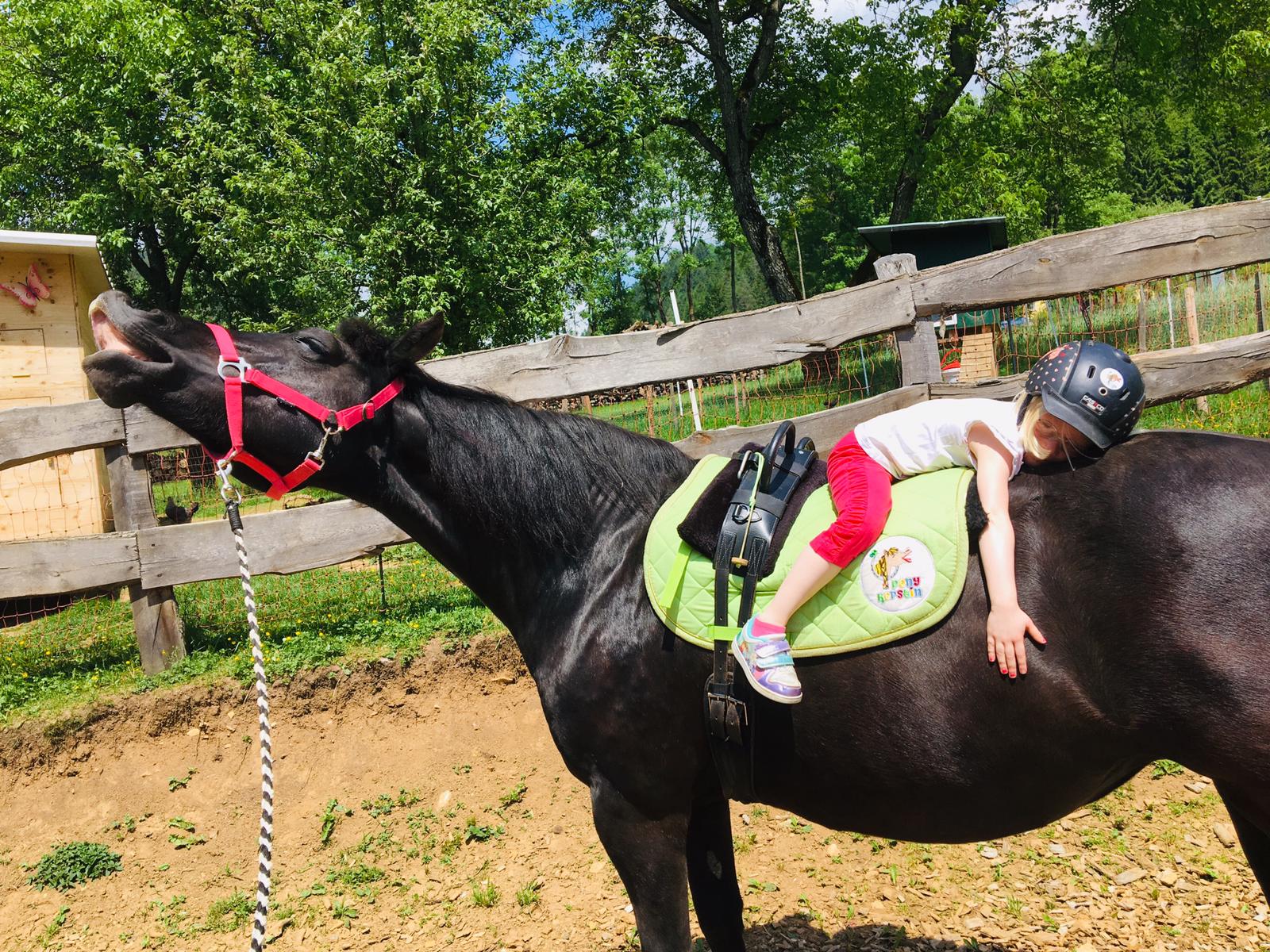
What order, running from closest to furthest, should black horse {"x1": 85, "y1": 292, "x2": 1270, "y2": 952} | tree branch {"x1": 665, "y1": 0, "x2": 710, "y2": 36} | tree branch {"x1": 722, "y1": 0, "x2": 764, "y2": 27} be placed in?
black horse {"x1": 85, "y1": 292, "x2": 1270, "y2": 952} → tree branch {"x1": 665, "y1": 0, "x2": 710, "y2": 36} → tree branch {"x1": 722, "y1": 0, "x2": 764, "y2": 27}

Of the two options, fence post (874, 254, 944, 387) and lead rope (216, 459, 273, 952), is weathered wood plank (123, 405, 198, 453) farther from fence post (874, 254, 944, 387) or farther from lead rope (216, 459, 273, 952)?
fence post (874, 254, 944, 387)

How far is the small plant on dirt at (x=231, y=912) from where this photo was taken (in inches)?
143

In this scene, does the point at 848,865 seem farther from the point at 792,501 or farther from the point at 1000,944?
the point at 792,501

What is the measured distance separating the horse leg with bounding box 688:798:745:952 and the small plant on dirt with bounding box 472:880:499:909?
137 centimetres

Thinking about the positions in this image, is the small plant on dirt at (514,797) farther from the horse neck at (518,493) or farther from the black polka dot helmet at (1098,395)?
the black polka dot helmet at (1098,395)

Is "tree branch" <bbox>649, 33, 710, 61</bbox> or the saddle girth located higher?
"tree branch" <bbox>649, 33, 710, 61</bbox>

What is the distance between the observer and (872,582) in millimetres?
1928

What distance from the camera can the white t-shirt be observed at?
1977 millimetres

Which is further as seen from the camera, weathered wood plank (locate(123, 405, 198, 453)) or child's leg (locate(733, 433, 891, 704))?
weathered wood plank (locate(123, 405, 198, 453))

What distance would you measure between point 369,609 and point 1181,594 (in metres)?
5.31

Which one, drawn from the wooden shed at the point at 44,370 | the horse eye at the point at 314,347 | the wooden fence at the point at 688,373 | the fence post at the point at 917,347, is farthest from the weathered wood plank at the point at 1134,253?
the wooden shed at the point at 44,370

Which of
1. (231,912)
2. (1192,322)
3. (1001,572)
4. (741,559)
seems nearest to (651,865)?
(741,559)

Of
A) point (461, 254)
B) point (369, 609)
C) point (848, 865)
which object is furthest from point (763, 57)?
point (848, 865)

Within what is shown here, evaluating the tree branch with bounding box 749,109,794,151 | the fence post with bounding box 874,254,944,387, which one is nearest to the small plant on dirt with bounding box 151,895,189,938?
the fence post with bounding box 874,254,944,387
